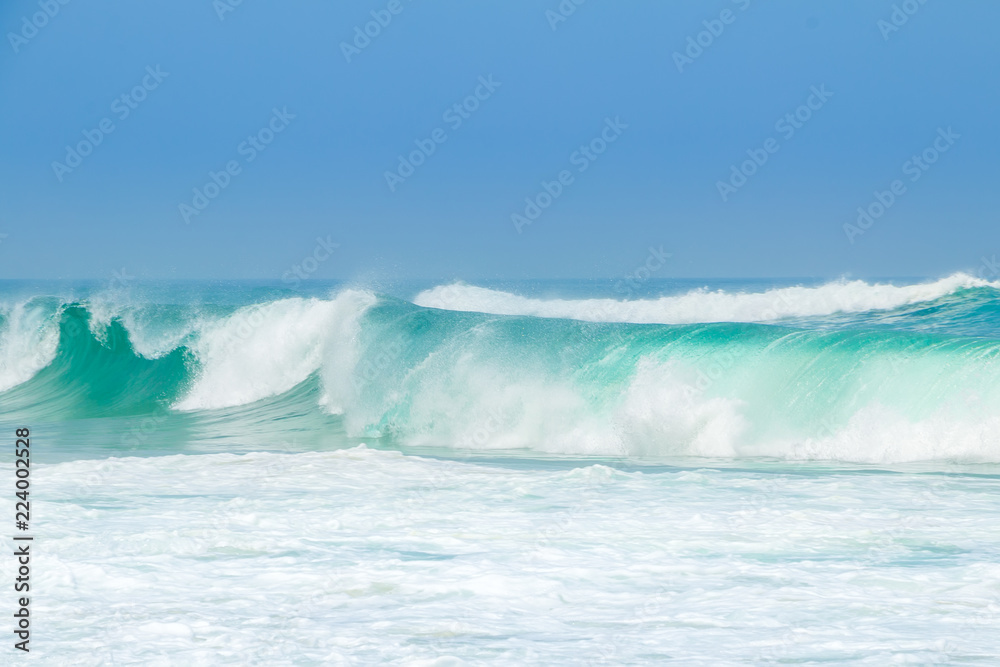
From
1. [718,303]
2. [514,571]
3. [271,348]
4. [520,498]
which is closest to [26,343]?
[271,348]

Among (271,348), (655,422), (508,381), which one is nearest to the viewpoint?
(655,422)

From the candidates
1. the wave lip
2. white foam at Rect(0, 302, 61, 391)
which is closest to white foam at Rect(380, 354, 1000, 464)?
white foam at Rect(0, 302, 61, 391)

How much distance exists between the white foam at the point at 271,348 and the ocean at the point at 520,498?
0.24 ft

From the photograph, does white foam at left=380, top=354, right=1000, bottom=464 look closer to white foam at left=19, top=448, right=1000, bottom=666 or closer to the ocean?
the ocean

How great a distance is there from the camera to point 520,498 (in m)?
6.88

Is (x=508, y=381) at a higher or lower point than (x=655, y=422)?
higher

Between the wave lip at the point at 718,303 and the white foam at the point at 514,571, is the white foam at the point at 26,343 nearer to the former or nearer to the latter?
the wave lip at the point at 718,303

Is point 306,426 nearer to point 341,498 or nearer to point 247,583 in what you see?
point 341,498

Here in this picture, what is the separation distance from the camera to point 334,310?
1695 centimetres

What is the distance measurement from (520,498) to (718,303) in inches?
1021

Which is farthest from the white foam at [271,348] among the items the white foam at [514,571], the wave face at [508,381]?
the white foam at [514,571]

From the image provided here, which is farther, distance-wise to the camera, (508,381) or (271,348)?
(271,348)

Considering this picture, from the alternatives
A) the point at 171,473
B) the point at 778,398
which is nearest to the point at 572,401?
the point at 778,398

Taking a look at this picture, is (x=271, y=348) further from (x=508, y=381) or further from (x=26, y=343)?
(x=26, y=343)
